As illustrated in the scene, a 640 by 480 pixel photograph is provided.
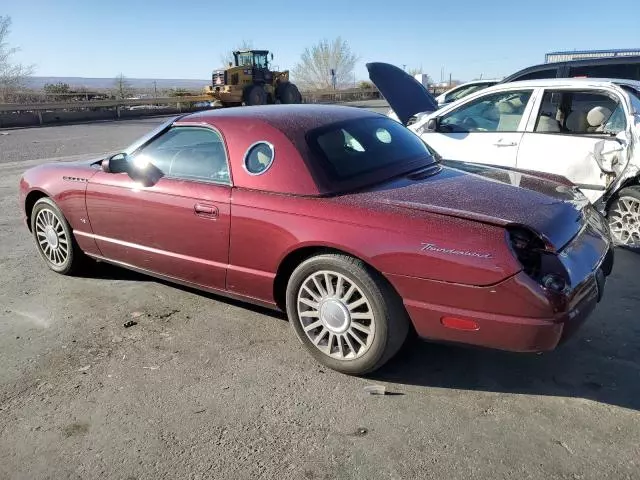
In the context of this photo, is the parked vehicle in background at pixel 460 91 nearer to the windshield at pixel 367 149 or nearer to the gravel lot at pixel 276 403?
the windshield at pixel 367 149

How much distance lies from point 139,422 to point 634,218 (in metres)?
4.43

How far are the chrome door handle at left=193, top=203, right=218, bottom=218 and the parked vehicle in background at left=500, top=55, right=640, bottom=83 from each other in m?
6.01

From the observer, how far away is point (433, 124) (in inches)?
241

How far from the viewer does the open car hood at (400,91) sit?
7.68 m

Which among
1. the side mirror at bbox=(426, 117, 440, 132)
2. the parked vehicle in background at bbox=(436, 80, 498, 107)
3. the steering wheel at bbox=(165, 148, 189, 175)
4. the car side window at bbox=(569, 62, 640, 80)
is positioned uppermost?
the car side window at bbox=(569, 62, 640, 80)

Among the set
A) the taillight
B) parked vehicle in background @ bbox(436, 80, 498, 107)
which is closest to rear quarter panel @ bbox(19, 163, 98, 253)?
the taillight

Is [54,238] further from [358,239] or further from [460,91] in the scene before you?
[460,91]

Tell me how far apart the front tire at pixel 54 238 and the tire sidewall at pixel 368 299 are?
93.4 inches

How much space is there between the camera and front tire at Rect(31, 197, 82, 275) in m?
4.63

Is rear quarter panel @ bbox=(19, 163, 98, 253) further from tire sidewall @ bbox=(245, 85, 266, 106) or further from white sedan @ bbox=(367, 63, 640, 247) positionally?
tire sidewall @ bbox=(245, 85, 266, 106)

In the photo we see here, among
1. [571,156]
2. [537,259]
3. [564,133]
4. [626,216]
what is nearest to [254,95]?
[564,133]

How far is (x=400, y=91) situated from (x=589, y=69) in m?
3.00

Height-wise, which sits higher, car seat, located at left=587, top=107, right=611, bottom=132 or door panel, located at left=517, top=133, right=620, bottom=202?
car seat, located at left=587, top=107, right=611, bottom=132

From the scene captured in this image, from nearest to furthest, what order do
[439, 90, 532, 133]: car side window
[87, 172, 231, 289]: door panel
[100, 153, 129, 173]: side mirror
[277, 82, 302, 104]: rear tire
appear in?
1. [87, 172, 231, 289]: door panel
2. [100, 153, 129, 173]: side mirror
3. [439, 90, 532, 133]: car side window
4. [277, 82, 302, 104]: rear tire
